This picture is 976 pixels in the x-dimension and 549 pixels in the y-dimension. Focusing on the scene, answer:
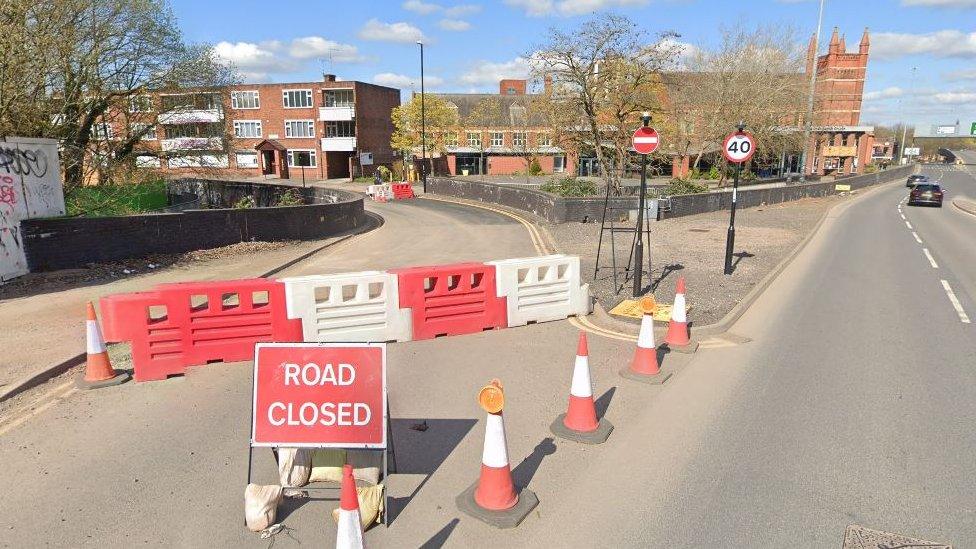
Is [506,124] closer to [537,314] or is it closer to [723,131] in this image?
[723,131]

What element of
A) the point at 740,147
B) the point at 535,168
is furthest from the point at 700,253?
the point at 535,168

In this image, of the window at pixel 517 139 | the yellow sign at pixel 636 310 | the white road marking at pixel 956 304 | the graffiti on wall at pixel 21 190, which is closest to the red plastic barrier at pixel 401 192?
the graffiti on wall at pixel 21 190

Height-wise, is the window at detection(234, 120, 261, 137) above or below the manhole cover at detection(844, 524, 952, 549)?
above

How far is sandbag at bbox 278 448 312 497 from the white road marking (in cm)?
1065

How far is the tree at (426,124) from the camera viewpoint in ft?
190

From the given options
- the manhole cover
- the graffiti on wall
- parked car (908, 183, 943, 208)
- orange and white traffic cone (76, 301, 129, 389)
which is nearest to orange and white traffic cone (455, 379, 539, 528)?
the manhole cover

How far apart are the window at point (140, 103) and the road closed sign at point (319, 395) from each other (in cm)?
2299

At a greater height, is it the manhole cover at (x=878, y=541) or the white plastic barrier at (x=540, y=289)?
the white plastic barrier at (x=540, y=289)

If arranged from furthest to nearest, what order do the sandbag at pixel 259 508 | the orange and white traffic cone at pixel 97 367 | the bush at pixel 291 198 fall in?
the bush at pixel 291 198 < the orange and white traffic cone at pixel 97 367 < the sandbag at pixel 259 508

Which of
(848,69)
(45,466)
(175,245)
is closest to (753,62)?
(175,245)

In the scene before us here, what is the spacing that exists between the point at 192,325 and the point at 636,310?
6.72 meters

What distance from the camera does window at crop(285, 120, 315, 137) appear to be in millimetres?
60741

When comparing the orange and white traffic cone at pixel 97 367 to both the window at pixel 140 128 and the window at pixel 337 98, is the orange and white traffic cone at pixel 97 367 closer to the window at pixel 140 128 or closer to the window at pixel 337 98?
the window at pixel 140 128

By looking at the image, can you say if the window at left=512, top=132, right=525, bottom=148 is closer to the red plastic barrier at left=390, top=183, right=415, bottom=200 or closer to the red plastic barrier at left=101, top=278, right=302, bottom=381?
the red plastic barrier at left=390, top=183, right=415, bottom=200
